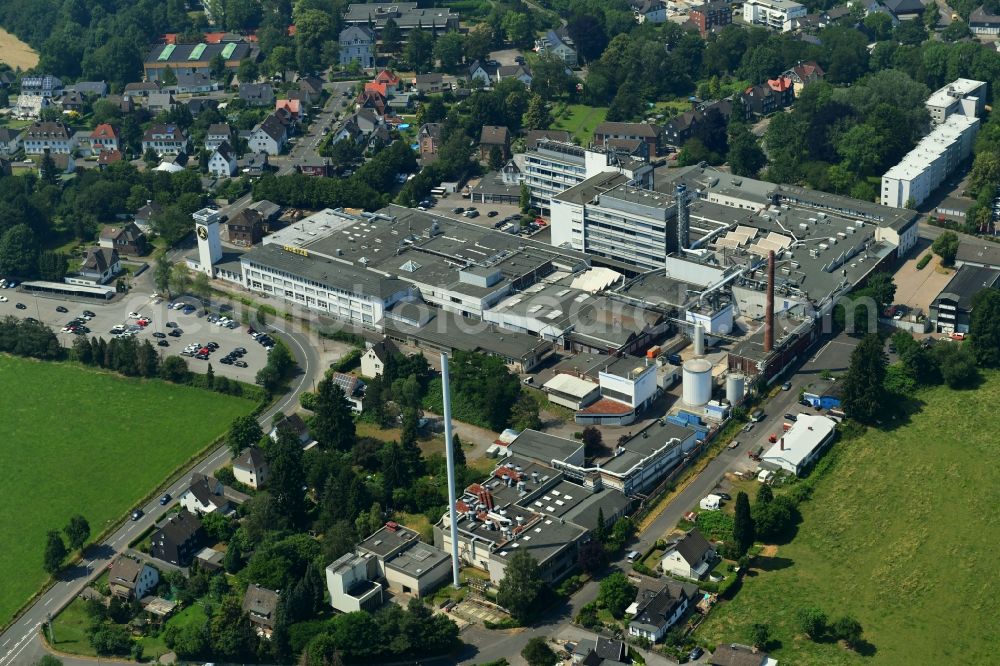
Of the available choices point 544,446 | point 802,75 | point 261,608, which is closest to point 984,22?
point 802,75

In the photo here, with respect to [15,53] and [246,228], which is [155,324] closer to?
[246,228]

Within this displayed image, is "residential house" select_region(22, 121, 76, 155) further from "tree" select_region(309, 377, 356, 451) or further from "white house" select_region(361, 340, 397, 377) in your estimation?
"tree" select_region(309, 377, 356, 451)

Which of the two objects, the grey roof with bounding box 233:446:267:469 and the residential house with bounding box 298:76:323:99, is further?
the residential house with bounding box 298:76:323:99

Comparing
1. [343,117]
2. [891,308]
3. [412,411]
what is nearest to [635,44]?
[343,117]

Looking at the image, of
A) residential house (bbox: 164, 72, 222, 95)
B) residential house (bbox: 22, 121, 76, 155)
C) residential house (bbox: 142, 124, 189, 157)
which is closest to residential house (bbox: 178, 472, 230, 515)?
residential house (bbox: 142, 124, 189, 157)

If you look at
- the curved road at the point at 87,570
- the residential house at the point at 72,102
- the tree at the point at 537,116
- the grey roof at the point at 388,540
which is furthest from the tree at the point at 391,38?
the grey roof at the point at 388,540

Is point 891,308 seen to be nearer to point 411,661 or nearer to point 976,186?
point 976,186
